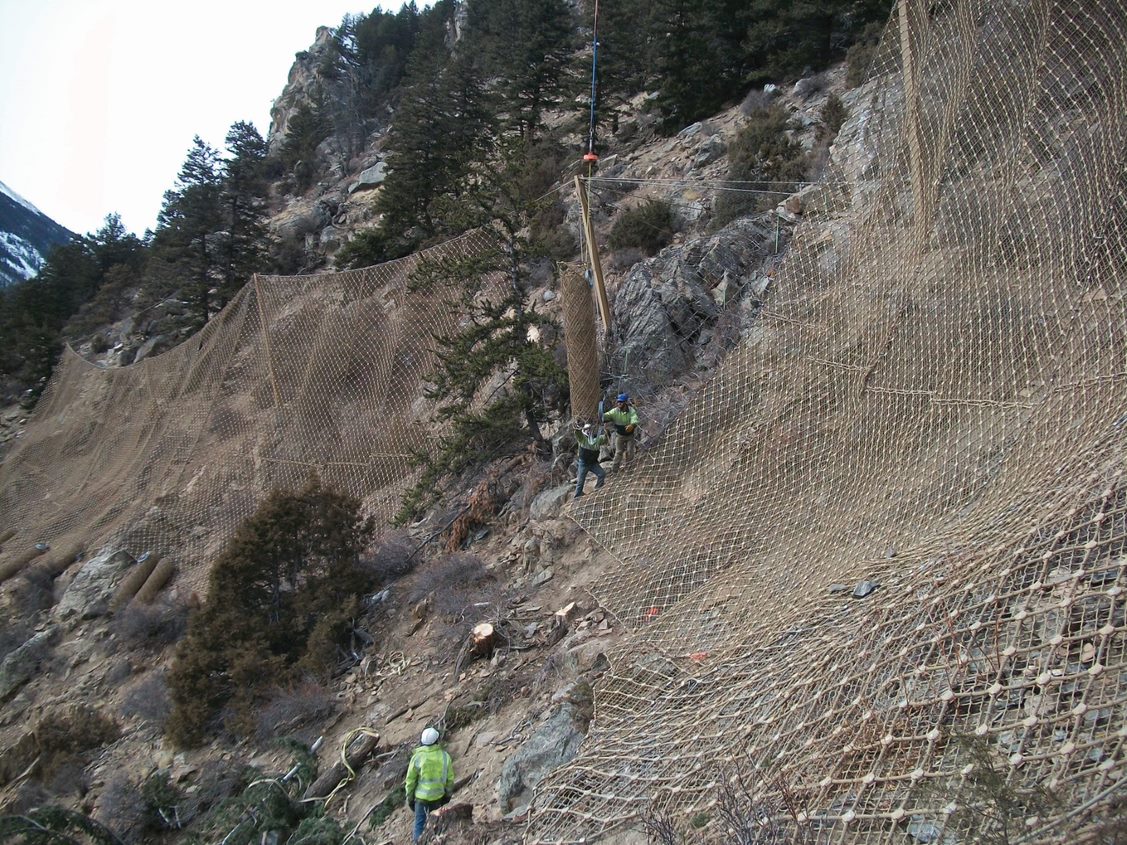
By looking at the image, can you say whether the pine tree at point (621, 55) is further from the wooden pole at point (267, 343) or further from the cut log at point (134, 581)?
the cut log at point (134, 581)

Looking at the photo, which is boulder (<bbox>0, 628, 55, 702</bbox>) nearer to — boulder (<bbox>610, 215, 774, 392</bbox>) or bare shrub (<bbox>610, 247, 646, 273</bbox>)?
boulder (<bbox>610, 215, 774, 392</bbox>)

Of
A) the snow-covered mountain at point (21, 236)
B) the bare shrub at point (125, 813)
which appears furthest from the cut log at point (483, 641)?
the snow-covered mountain at point (21, 236)

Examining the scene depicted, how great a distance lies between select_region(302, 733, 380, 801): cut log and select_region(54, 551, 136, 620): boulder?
7.20 metres

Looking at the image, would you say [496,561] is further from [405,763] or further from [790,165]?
[790,165]

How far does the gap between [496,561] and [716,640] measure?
363cm

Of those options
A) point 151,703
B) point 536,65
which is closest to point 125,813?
point 151,703

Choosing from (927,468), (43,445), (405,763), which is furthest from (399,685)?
(43,445)

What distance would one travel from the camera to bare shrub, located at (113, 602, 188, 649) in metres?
9.59

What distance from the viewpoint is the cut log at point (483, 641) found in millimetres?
5936

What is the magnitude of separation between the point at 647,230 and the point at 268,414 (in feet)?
21.9

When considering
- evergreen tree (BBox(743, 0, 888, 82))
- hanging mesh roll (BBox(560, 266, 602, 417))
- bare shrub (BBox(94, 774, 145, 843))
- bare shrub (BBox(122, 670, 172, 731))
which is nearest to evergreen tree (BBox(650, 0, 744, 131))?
evergreen tree (BBox(743, 0, 888, 82))

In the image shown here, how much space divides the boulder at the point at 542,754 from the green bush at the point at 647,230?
8907mm

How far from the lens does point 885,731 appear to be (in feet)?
8.55

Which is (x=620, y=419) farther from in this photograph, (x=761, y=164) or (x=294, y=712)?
(x=761, y=164)
